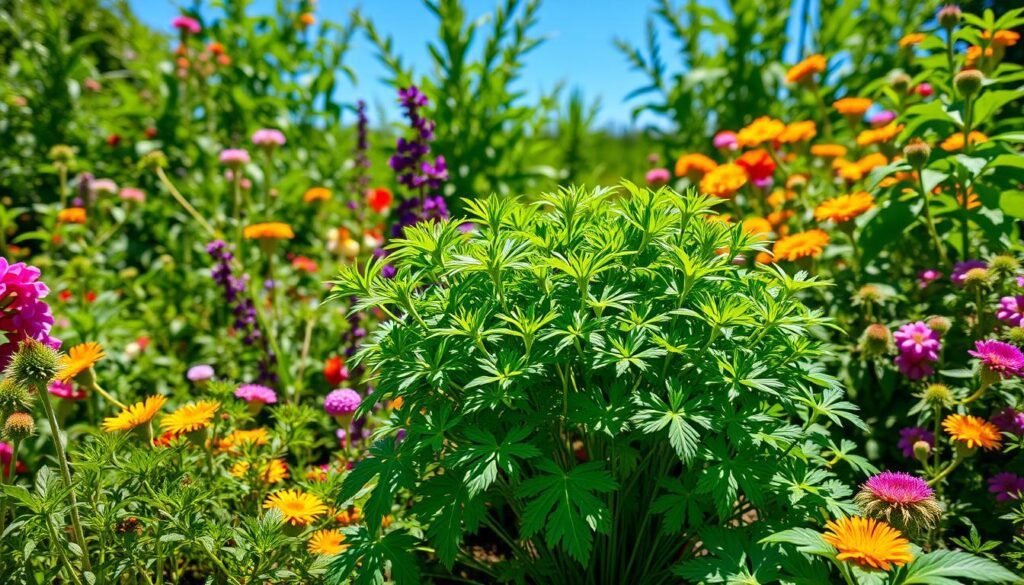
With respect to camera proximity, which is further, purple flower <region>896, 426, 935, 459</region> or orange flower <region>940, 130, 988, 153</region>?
orange flower <region>940, 130, 988, 153</region>

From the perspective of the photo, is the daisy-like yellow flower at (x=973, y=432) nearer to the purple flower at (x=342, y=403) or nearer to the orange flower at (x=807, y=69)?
the purple flower at (x=342, y=403)

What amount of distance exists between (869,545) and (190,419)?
136cm

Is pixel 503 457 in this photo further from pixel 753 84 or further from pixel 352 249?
pixel 753 84

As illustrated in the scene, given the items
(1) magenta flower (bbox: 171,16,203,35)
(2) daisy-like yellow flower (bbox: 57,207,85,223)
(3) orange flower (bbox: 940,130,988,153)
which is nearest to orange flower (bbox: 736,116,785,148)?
(3) orange flower (bbox: 940,130,988,153)

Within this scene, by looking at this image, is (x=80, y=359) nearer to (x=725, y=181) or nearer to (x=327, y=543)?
(x=327, y=543)

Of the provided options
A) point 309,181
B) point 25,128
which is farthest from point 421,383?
point 25,128

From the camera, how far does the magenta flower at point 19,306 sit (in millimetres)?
1305

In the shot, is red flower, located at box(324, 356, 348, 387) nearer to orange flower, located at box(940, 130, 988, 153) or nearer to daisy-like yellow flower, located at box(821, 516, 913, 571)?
daisy-like yellow flower, located at box(821, 516, 913, 571)

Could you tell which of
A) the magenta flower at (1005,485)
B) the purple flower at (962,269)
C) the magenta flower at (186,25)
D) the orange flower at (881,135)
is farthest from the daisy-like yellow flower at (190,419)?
the magenta flower at (186,25)

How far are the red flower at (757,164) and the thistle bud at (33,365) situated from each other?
2.10 m

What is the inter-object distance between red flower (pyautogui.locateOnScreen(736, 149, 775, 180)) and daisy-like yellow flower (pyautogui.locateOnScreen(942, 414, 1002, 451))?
1131mm

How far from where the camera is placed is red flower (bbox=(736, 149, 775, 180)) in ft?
7.80

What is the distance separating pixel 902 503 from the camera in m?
1.13

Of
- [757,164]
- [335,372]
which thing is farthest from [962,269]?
[335,372]
